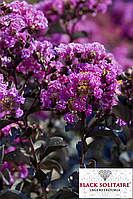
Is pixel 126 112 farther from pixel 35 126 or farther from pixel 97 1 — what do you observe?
pixel 97 1

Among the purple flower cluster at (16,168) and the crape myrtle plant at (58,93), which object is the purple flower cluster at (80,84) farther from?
the purple flower cluster at (16,168)

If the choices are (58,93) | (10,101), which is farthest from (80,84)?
(10,101)

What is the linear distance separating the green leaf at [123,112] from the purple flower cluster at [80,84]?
0.09ft

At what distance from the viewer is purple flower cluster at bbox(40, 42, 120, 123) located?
765 mm

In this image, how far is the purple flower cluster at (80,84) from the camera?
765 mm

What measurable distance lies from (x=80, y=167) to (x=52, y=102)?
227 mm

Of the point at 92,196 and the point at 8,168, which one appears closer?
the point at 92,196

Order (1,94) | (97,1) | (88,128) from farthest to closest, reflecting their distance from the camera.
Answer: (97,1)
(88,128)
(1,94)

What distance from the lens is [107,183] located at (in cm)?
85

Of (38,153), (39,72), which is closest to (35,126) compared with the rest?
(38,153)

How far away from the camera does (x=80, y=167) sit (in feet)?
2.78

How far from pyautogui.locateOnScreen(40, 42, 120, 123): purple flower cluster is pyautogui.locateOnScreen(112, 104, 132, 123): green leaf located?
29 millimetres

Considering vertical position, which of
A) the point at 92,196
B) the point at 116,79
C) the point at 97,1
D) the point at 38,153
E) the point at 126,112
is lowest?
the point at 92,196

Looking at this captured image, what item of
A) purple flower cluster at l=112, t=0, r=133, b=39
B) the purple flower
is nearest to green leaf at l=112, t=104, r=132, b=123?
the purple flower
